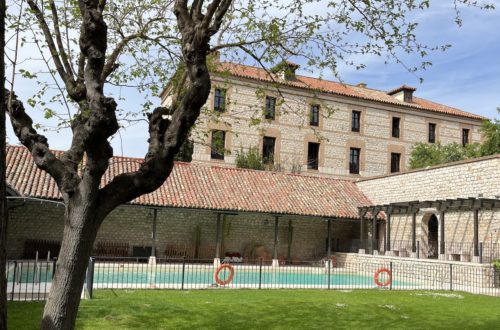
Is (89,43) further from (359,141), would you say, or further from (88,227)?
(359,141)

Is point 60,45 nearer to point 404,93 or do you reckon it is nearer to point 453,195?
point 453,195

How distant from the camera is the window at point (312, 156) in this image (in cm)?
3457

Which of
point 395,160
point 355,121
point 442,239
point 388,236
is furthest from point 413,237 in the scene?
point 395,160

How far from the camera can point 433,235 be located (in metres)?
23.9

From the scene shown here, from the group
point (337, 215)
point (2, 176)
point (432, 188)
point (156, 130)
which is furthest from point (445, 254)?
point (2, 176)

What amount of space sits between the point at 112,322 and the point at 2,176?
5673mm

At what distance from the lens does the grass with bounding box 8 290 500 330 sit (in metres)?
9.20

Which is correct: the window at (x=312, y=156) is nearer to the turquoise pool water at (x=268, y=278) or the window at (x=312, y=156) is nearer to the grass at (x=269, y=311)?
the turquoise pool water at (x=268, y=278)

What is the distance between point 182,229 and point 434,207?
11.6 m

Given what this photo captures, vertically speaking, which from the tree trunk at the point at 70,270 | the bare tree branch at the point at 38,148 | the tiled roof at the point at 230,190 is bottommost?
the tree trunk at the point at 70,270

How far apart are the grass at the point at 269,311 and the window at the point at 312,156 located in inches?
816

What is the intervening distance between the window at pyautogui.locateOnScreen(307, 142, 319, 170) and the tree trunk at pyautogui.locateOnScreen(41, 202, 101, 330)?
29.9 meters

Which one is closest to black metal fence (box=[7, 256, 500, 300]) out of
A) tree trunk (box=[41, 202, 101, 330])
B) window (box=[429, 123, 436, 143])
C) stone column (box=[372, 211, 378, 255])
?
stone column (box=[372, 211, 378, 255])

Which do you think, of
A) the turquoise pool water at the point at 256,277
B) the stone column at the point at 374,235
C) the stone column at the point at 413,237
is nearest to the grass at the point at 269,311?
the turquoise pool water at the point at 256,277
